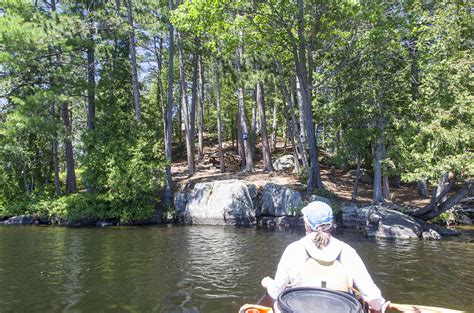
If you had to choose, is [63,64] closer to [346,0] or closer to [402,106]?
[346,0]

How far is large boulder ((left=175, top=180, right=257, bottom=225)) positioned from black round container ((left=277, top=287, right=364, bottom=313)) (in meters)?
14.6

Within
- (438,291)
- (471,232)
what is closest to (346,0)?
(471,232)

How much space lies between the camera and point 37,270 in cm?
903

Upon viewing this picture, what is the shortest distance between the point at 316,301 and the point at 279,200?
14.7 metres

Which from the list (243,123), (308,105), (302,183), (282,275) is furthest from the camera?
(243,123)

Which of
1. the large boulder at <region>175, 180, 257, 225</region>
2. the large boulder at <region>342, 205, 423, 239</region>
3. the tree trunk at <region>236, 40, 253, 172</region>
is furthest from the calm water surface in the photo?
the tree trunk at <region>236, 40, 253, 172</region>

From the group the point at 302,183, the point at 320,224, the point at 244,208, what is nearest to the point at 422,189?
the point at 302,183

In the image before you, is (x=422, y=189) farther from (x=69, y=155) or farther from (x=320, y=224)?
(x=320, y=224)

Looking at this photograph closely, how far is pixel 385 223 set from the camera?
1404 centimetres

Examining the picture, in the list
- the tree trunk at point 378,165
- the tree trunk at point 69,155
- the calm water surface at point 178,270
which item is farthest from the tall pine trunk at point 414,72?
the tree trunk at point 69,155

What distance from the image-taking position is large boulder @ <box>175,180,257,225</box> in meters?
17.6

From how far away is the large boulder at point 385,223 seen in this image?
13.6m

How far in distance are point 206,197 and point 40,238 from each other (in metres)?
7.30

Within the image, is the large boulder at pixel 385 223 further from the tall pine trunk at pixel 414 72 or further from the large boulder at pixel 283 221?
the tall pine trunk at pixel 414 72
